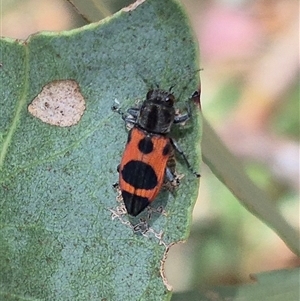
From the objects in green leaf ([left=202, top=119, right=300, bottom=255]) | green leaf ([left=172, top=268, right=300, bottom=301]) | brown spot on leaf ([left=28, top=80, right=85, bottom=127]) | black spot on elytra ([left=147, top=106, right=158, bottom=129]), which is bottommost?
green leaf ([left=172, top=268, right=300, bottom=301])

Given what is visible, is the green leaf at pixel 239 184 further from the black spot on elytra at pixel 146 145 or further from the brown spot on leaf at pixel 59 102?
the brown spot on leaf at pixel 59 102

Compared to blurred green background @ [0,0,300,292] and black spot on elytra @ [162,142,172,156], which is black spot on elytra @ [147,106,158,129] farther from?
blurred green background @ [0,0,300,292]

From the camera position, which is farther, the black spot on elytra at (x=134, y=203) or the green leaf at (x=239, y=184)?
the green leaf at (x=239, y=184)

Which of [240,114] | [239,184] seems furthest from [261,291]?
[240,114]

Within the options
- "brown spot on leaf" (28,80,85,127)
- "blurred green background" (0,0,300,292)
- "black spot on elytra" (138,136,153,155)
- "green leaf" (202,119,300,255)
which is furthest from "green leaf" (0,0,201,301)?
"blurred green background" (0,0,300,292)

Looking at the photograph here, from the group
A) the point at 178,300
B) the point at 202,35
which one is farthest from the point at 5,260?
the point at 202,35

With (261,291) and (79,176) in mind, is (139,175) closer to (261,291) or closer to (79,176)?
(79,176)

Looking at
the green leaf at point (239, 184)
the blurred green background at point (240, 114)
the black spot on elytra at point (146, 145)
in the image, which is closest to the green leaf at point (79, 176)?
the black spot on elytra at point (146, 145)
